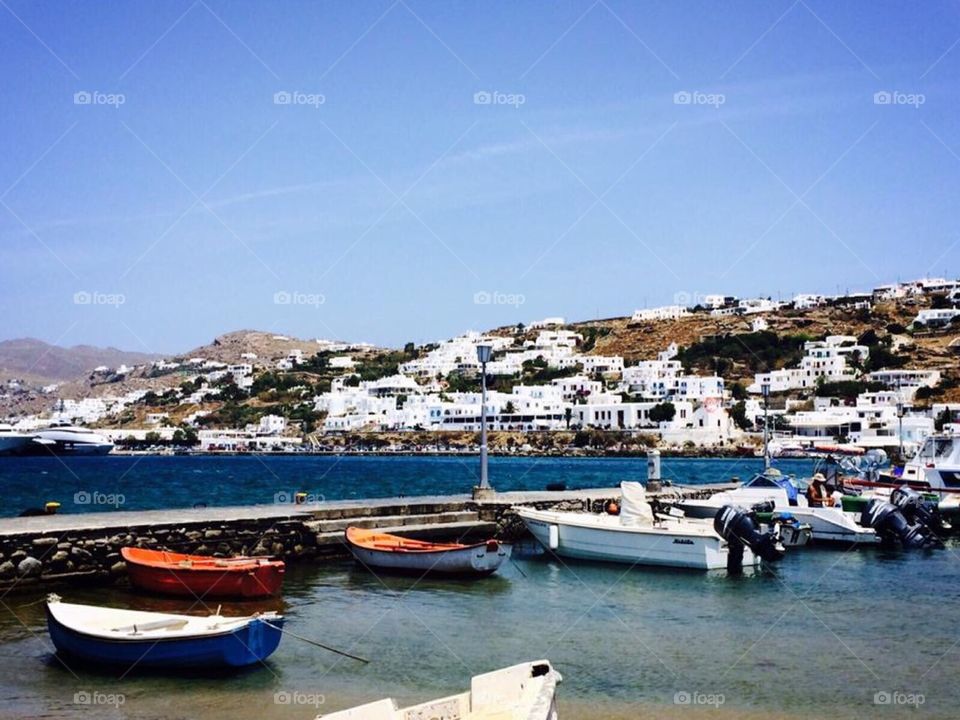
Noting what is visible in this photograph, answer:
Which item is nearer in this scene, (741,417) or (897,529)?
(897,529)

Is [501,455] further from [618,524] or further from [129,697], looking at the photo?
[129,697]

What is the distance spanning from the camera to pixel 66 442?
397 feet

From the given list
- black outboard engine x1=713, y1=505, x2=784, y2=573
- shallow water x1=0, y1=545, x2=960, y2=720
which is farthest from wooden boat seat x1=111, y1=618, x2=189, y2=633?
black outboard engine x1=713, y1=505, x2=784, y2=573

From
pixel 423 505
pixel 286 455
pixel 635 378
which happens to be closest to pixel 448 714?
pixel 423 505

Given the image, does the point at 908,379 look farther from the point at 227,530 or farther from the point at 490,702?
the point at 490,702

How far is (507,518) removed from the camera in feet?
83.5

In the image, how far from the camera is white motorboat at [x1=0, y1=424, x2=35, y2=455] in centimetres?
11638

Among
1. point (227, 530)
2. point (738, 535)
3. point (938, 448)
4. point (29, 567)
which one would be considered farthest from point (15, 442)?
point (738, 535)

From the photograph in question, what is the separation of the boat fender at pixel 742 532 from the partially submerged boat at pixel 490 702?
13924 millimetres

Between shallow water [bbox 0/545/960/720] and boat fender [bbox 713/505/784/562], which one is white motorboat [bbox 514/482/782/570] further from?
shallow water [bbox 0/545/960/720]

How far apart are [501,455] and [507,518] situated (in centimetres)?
10392

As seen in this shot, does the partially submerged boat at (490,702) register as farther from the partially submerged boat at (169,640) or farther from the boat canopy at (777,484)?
the boat canopy at (777,484)

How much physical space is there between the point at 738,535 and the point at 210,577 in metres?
11.1

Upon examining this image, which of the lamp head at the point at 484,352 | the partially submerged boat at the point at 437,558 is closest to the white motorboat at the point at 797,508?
the lamp head at the point at 484,352
